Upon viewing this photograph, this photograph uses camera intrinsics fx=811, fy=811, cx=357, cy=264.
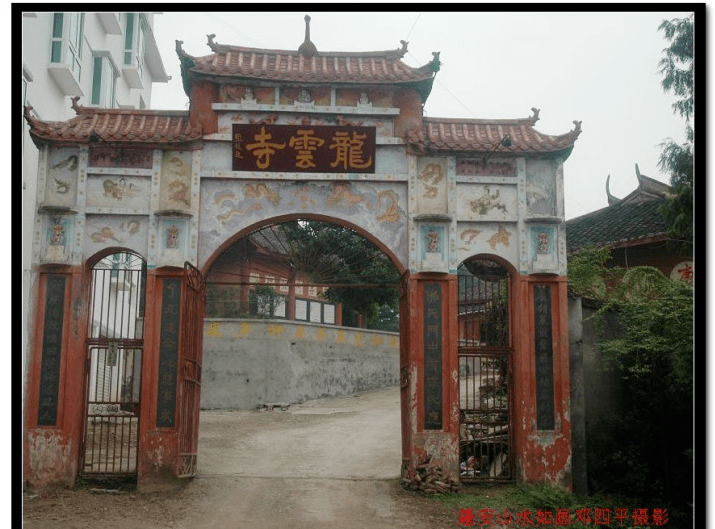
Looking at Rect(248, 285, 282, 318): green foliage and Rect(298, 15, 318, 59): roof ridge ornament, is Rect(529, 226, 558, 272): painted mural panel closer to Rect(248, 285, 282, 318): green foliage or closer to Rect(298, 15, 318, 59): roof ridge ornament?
Rect(298, 15, 318, 59): roof ridge ornament

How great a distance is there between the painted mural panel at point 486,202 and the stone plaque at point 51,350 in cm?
482

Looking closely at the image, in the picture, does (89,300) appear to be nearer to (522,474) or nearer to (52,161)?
(52,161)

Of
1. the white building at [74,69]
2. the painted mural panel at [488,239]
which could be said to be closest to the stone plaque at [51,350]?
the white building at [74,69]

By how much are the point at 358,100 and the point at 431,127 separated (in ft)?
3.29

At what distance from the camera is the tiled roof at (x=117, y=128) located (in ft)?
31.3

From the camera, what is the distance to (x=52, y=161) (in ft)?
31.7

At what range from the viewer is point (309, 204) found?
9859 millimetres

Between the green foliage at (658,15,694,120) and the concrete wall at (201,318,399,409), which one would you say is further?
the concrete wall at (201,318,399,409)

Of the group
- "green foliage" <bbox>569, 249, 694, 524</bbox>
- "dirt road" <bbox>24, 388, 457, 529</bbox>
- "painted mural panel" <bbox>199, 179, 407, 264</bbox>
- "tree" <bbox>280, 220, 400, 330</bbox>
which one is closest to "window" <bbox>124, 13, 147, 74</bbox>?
"tree" <bbox>280, 220, 400, 330</bbox>

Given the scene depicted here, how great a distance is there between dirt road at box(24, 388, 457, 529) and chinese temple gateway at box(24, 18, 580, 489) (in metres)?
0.53

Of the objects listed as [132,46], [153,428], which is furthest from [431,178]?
[132,46]

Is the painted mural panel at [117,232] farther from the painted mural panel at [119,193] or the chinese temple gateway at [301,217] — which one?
the painted mural panel at [119,193]

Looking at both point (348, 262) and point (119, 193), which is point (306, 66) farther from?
point (348, 262)

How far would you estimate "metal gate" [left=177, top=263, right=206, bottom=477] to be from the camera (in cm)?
922
